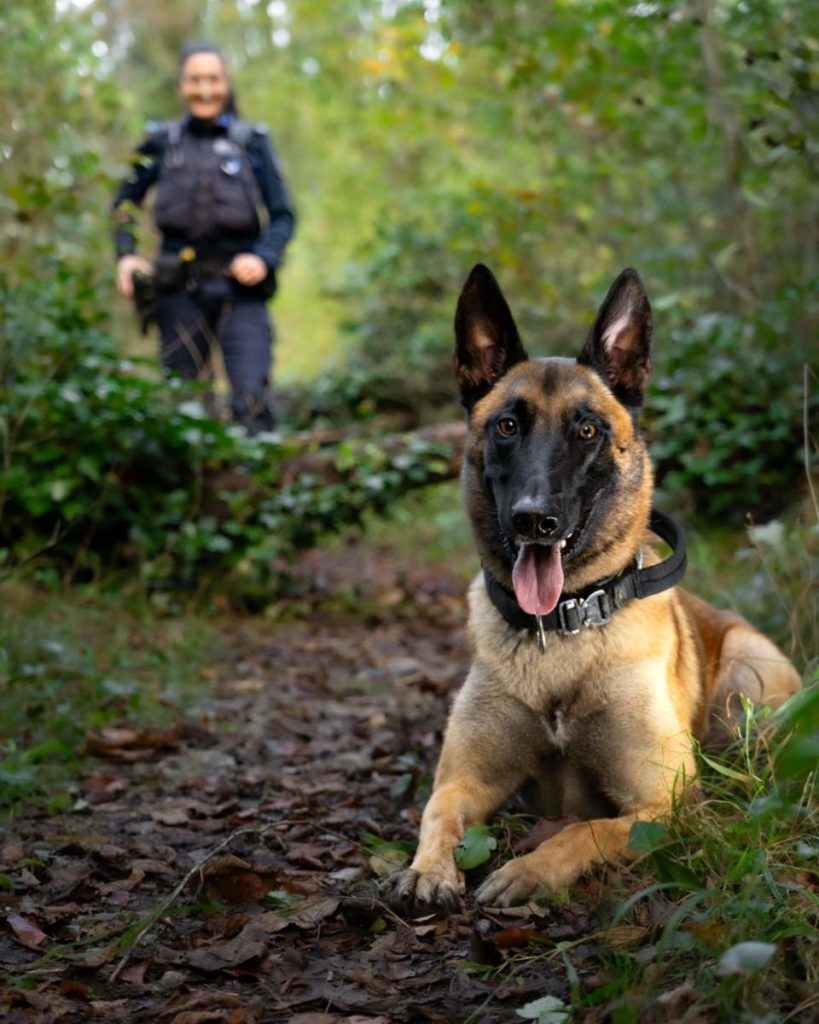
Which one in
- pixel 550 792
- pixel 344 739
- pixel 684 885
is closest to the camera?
pixel 684 885

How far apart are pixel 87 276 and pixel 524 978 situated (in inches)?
Answer: 210

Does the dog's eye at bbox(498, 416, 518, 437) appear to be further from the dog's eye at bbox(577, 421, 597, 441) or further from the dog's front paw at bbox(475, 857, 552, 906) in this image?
the dog's front paw at bbox(475, 857, 552, 906)

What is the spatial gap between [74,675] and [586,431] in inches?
111

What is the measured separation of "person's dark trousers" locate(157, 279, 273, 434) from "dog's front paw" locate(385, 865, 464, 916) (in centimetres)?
472

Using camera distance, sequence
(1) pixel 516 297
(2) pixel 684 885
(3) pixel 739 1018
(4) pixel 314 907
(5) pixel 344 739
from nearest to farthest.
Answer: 1. (3) pixel 739 1018
2. (2) pixel 684 885
3. (4) pixel 314 907
4. (5) pixel 344 739
5. (1) pixel 516 297

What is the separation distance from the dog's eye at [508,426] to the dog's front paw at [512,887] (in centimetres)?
129

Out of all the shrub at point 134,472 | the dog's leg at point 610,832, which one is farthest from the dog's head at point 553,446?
the shrub at point 134,472

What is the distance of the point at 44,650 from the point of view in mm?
5027

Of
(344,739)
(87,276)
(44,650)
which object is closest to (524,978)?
(344,739)

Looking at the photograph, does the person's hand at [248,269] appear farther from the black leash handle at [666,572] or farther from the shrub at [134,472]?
the black leash handle at [666,572]

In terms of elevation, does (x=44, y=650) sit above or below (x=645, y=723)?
→ below

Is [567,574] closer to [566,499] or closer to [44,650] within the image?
[566,499]

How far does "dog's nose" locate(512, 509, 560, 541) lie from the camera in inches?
120

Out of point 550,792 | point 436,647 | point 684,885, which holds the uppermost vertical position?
point 684,885
